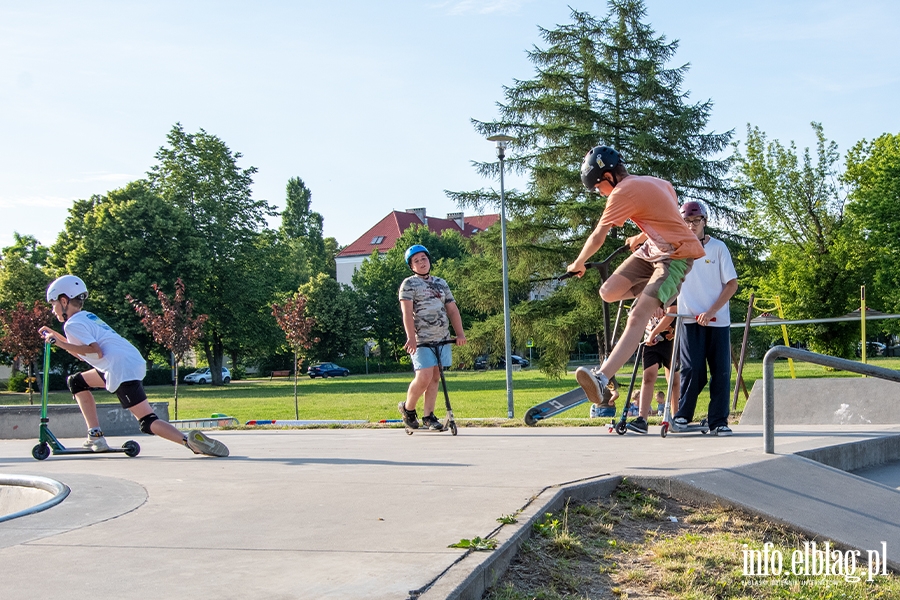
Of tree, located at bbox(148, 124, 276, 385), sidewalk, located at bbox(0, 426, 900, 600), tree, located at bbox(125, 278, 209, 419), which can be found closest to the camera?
sidewalk, located at bbox(0, 426, 900, 600)

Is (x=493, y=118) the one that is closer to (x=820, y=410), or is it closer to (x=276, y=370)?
(x=820, y=410)

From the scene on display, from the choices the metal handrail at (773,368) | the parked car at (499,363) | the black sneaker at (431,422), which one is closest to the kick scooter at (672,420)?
the metal handrail at (773,368)

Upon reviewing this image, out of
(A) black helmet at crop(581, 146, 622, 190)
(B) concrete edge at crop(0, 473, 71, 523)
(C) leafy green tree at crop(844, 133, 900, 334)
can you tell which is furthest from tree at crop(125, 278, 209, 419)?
(C) leafy green tree at crop(844, 133, 900, 334)

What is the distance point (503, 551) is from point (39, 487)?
3.64m

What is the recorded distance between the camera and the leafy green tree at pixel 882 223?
42062 mm

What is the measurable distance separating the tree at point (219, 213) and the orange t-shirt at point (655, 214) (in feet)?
155

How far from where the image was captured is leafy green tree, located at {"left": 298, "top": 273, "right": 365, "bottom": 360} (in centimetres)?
7694

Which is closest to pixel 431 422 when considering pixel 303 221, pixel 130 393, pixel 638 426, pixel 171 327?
pixel 638 426

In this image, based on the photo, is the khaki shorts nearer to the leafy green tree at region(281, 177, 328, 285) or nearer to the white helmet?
the white helmet

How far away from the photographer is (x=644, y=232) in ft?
20.6

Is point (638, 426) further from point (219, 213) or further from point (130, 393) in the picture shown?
point (219, 213)

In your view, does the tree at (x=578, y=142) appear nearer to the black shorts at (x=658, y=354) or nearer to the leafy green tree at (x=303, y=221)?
the black shorts at (x=658, y=354)

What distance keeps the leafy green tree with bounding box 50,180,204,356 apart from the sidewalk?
137 feet

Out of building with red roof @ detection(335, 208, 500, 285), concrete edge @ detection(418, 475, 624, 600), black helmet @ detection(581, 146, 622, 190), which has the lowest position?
concrete edge @ detection(418, 475, 624, 600)
